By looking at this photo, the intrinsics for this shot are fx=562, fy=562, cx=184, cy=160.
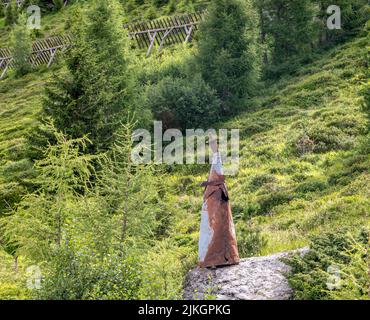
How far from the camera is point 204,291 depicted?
1223 centimetres

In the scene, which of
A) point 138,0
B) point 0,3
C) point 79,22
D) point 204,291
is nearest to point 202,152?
point 79,22

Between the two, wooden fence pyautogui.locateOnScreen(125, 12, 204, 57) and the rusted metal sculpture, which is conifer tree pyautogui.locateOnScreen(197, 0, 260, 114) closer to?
wooden fence pyautogui.locateOnScreen(125, 12, 204, 57)

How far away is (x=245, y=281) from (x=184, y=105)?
85.2 ft

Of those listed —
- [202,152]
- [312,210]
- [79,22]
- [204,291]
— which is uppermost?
[79,22]

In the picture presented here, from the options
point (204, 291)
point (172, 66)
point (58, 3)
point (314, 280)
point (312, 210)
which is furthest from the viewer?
point (58, 3)

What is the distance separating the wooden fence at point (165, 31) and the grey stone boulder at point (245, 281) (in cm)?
4226

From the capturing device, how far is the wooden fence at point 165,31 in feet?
182

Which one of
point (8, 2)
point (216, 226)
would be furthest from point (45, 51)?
point (216, 226)

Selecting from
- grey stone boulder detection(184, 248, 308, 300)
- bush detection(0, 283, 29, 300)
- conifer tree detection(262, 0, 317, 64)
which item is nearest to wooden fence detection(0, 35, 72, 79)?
conifer tree detection(262, 0, 317, 64)

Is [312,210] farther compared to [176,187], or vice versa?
[176,187]

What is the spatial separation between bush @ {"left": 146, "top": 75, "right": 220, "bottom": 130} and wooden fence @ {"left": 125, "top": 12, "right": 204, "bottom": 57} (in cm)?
1640

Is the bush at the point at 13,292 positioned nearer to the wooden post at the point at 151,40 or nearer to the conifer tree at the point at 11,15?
the wooden post at the point at 151,40

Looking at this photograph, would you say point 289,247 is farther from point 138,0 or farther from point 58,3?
point 58,3

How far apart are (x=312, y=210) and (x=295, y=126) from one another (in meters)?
12.7
